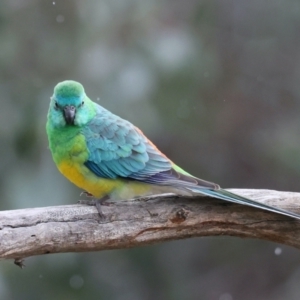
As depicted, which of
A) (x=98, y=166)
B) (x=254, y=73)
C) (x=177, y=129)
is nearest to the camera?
(x=98, y=166)

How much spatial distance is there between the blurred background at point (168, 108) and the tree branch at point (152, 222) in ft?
4.79

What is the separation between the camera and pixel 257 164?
302 inches

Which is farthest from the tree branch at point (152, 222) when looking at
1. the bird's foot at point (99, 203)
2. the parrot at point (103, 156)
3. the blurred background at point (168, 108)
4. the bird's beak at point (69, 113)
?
the blurred background at point (168, 108)

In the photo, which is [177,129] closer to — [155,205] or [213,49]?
[213,49]

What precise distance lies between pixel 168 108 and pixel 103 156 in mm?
2032

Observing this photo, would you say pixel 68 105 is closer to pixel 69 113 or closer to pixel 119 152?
pixel 69 113

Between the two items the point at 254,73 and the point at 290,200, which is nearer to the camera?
the point at 290,200

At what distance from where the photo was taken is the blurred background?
5.67m

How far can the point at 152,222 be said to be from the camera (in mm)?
3869

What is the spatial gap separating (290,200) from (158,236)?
82 centimetres

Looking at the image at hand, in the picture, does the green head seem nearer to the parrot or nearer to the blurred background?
the parrot

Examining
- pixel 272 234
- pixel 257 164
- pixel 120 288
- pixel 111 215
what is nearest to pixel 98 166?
pixel 111 215

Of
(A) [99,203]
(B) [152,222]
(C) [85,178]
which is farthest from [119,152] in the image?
(B) [152,222]

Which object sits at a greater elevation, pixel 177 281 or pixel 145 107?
pixel 145 107
